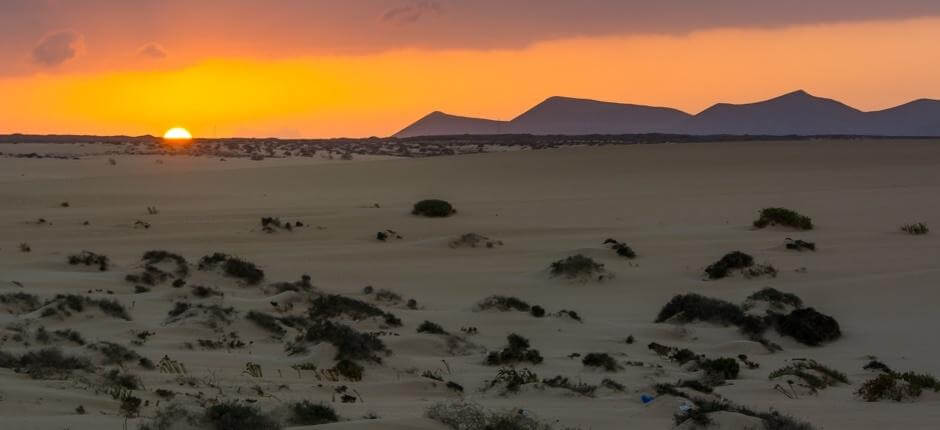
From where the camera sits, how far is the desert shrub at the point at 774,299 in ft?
49.4

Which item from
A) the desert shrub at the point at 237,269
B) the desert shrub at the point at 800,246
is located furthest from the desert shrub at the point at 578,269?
the desert shrub at the point at 237,269

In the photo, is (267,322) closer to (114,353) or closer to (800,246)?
(114,353)

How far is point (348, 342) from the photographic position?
10.4 m

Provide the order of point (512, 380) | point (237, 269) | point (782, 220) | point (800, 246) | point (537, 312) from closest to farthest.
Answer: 1. point (512, 380)
2. point (537, 312)
3. point (237, 269)
4. point (800, 246)
5. point (782, 220)

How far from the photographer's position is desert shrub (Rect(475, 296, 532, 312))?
15.0 m

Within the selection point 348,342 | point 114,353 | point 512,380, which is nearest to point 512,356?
point 512,380

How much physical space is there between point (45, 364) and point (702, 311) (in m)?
9.13

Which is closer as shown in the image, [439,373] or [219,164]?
[439,373]

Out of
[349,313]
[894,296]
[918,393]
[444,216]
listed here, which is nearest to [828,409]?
[918,393]

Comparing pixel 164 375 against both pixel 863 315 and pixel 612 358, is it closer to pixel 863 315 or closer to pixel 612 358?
pixel 612 358

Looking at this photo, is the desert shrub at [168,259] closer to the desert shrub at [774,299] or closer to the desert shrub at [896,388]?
the desert shrub at [774,299]

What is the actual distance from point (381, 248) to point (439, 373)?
12.7m

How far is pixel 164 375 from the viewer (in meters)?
9.27

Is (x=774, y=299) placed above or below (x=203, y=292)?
below
